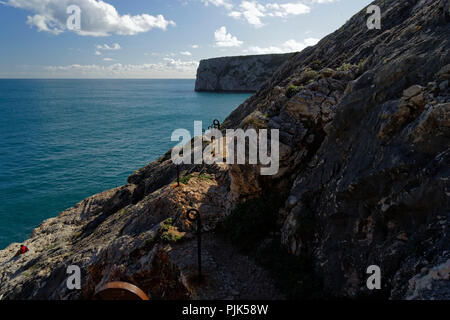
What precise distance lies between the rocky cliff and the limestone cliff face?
134646 mm

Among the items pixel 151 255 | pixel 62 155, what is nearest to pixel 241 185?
pixel 151 255

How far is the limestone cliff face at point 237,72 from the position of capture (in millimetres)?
145250

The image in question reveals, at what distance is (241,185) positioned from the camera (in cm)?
1148

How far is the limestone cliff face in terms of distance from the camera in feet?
477

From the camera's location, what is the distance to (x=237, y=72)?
153250 millimetres

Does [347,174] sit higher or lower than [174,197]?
higher

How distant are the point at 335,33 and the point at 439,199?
941 inches

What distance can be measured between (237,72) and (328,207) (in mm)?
152588
